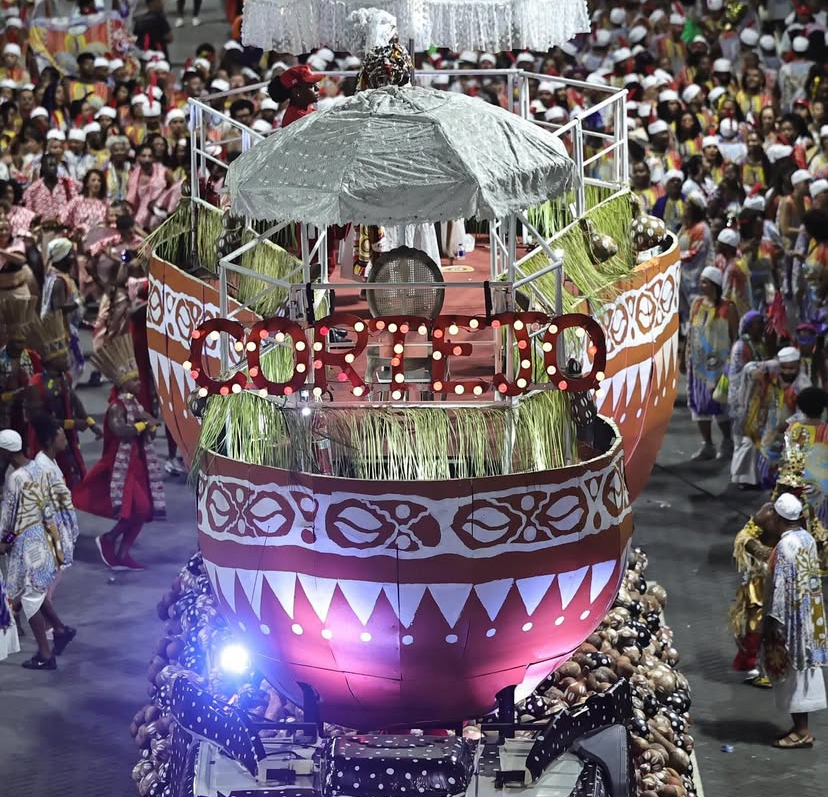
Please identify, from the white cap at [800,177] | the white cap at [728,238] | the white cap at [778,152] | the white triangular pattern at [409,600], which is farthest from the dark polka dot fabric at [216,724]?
the white cap at [778,152]

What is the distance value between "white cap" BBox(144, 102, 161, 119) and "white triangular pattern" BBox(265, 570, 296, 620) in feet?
45.7

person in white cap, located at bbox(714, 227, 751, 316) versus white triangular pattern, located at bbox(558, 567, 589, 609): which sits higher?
white triangular pattern, located at bbox(558, 567, 589, 609)

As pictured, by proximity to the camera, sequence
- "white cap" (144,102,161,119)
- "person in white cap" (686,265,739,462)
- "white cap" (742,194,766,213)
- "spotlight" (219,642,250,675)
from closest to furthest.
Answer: "spotlight" (219,642,250,675) → "person in white cap" (686,265,739,462) → "white cap" (742,194,766,213) → "white cap" (144,102,161,119)

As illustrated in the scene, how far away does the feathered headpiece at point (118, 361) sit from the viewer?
13.0m

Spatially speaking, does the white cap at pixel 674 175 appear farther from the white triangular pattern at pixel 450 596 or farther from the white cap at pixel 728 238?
the white triangular pattern at pixel 450 596

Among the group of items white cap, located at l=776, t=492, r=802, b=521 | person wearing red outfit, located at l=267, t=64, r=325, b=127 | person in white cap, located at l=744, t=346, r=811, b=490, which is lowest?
person in white cap, located at l=744, t=346, r=811, b=490

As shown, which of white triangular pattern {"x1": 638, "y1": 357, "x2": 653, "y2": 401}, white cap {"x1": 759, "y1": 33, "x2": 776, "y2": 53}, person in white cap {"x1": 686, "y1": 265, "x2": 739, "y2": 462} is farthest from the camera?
white cap {"x1": 759, "y1": 33, "x2": 776, "y2": 53}

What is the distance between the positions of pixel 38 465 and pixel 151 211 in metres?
8.12

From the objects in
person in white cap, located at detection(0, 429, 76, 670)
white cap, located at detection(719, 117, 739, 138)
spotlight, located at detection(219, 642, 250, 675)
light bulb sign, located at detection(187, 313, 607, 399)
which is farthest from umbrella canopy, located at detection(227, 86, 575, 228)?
white cap, located at detection(719, 117, 739, 138)

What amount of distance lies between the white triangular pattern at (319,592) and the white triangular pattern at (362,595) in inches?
2.7

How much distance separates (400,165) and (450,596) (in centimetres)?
182

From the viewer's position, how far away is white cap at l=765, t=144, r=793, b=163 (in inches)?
739

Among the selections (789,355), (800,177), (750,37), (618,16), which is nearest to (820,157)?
(800,177)

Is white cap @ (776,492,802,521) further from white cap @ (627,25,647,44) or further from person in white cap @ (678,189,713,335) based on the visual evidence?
white cap @ (627,25,647,44)
